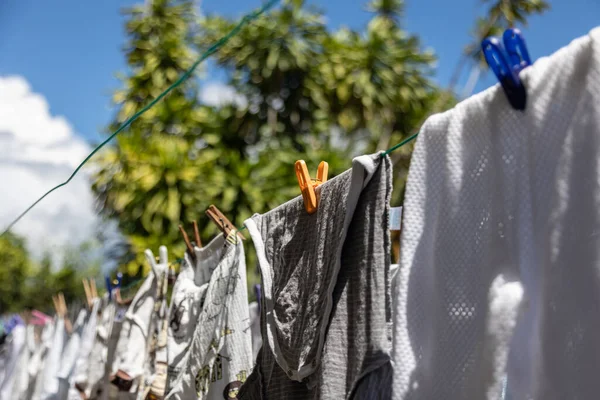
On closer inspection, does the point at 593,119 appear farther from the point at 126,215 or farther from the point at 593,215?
the point at 126,215

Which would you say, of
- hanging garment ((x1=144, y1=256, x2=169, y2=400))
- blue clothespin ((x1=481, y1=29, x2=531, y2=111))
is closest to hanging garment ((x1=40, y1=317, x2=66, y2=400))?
hanging garment ((x1=144, y1=256, x2=169, y2=400))

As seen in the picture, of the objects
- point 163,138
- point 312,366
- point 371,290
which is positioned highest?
point 163,138

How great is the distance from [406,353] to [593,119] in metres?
0.41

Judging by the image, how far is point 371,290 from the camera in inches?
43.8

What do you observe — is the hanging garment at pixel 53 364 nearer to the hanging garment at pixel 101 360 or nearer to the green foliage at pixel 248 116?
the hanging garment at pixel 101 360

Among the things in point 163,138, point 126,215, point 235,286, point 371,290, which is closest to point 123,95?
point 163,138

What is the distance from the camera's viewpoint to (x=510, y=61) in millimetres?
961

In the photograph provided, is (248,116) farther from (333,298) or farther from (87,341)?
(333,298)

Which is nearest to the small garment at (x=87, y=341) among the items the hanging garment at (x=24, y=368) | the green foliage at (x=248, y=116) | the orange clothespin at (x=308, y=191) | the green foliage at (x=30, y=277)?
the hanging garment at (x=24, y=368)

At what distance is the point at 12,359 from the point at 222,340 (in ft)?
8.26

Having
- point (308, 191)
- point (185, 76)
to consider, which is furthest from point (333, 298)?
point (185, 76)

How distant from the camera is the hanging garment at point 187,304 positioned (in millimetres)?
1942

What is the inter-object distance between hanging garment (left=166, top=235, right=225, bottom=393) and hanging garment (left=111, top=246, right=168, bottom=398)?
1.03 ft

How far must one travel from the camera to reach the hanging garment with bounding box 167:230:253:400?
5.38 feet
